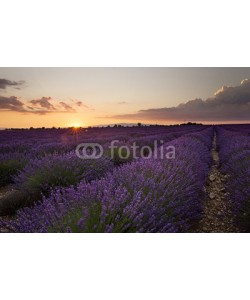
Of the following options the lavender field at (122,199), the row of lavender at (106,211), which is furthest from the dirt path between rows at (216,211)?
the row of lavender at (106,211)

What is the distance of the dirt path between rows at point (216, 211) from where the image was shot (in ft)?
8.88

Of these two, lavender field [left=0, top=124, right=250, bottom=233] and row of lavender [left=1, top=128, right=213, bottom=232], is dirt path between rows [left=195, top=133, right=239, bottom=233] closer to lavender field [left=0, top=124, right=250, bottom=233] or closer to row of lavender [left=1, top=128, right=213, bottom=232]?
lavender field [left=0, top=124, right=250, bottom=233]

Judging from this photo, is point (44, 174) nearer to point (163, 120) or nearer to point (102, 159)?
point (102, 159)

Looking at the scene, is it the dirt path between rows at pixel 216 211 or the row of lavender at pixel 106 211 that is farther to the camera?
the dirt path between rows at pixel 216 211

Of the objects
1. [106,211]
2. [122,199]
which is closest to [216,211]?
[122,199]

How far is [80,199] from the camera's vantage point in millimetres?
2184

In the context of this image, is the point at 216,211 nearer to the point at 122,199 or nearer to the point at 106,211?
the point at 122,199

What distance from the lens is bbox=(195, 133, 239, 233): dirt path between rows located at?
2.71 metres

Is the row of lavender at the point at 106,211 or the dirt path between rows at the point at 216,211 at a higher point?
the row of lavender at the point at 106,211

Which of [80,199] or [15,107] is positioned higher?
[15,107]

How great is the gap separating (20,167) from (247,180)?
371 centimetres

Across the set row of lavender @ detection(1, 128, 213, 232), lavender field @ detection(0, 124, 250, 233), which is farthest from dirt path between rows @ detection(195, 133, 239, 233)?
row of lavender @ detection(1, 128, 213, 232)

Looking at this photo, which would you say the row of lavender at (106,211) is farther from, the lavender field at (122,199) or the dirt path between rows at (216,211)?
the dirt path between rows at (216,211)
